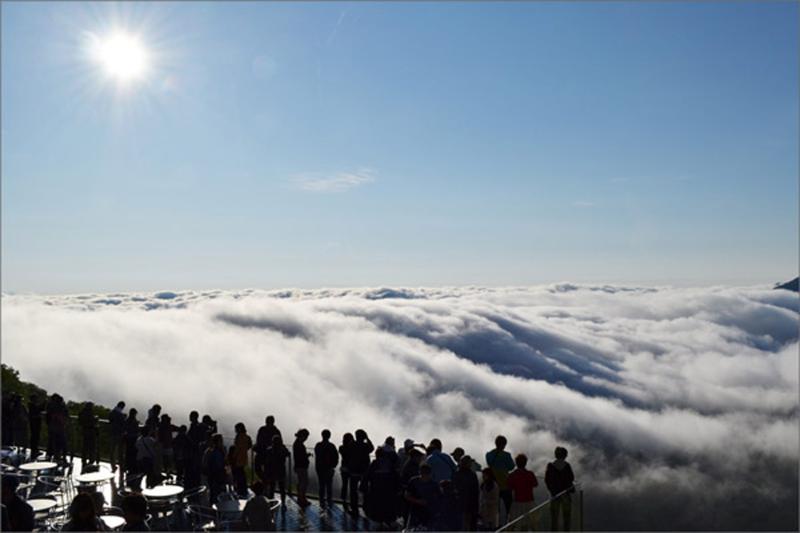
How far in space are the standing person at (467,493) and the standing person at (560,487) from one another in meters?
1.35

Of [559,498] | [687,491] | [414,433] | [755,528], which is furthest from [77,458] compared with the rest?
[687,491]

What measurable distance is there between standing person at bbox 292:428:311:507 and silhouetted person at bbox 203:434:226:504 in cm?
149

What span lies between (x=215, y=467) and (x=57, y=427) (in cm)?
622

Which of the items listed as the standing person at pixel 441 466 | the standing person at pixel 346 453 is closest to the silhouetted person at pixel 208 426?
the standing person at pixel 346 453

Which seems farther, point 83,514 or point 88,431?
point 88,431

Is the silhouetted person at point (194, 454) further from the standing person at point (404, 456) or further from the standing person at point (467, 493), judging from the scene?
the standing person at point (467, 493)

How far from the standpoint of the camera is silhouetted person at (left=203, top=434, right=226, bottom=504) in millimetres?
12008

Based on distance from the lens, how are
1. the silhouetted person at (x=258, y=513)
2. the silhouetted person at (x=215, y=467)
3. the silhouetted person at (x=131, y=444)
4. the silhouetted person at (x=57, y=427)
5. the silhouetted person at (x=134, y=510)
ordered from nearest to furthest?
the silhouetted person at (x=134, y=510), the silhouetted person at (x=258, y=513), the silhouetted person at (x=215, y=467), the silhouetted person at (x=131, y=444), the silhouetted person at (x=57, y=427)

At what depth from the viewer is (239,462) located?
43.4ft

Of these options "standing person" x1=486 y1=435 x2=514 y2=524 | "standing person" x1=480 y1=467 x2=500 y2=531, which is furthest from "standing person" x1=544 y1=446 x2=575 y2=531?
"standing person" x1=480 y1=467 x2=500 y2=531

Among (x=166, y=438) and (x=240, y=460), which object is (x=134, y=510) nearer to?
(x=240, y=460)

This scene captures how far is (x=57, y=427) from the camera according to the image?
621 inches

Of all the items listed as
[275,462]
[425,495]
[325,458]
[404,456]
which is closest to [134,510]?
[425,495]

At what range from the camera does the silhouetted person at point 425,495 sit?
396 inches
